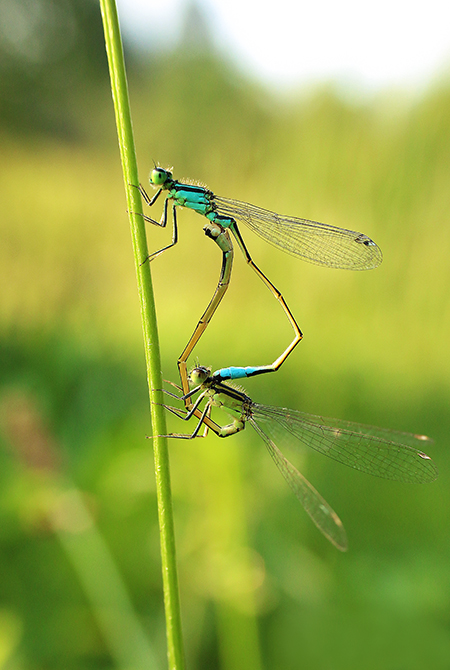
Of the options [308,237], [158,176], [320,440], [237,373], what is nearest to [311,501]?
[320,440]

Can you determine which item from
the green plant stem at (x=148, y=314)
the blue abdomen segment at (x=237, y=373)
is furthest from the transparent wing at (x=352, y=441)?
the green plant stem at (x=148, y=314)

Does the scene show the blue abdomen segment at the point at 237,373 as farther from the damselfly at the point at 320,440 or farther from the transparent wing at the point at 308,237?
the transparent wing at the point at 308,237

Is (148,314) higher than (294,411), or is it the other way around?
(148,314)

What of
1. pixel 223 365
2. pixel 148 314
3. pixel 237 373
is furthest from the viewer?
pixel 223 365

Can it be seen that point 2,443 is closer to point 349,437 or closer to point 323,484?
point 349,437

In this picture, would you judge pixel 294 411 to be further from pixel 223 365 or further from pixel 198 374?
pixel 223 365

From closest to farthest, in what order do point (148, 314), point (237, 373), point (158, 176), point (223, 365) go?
point (148, 314), point (158, 176), point (237, 373), point (223, 365)

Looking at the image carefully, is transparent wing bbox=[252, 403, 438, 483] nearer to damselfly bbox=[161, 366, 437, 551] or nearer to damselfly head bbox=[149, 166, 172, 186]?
damselfly bbox=[161, 366, 437, 551]

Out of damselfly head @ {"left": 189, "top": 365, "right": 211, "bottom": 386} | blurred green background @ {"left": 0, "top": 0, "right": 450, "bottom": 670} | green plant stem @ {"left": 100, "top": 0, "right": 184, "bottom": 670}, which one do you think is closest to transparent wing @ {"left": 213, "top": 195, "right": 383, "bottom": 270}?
damselfly head @ {"left": 189, "top": 365, "right": 211, "bottom": 386}
